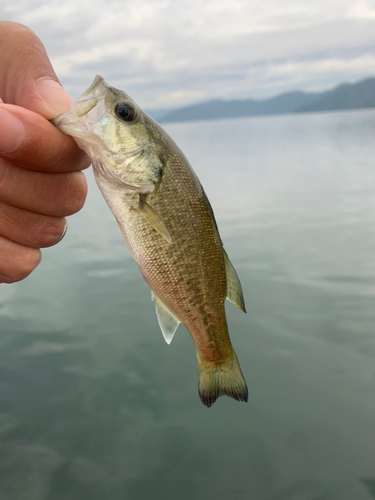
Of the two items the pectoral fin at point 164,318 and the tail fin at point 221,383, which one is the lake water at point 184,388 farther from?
the pectoral fin at point 164,318

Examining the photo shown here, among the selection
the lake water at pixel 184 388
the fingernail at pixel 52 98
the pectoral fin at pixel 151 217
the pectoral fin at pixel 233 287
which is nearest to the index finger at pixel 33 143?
the fingernail at pixel 52 98

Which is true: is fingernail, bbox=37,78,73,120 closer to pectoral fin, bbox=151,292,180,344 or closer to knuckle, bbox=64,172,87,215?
knuckle, bbox=64,172,87,215

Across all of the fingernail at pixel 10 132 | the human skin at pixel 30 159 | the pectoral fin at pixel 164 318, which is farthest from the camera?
the pectoral fin at pixel 164 318

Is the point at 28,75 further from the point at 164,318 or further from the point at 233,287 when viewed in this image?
the point at 233,287

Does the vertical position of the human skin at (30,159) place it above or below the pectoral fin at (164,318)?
above

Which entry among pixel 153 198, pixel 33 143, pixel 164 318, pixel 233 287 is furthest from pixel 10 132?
pixel 233 287
